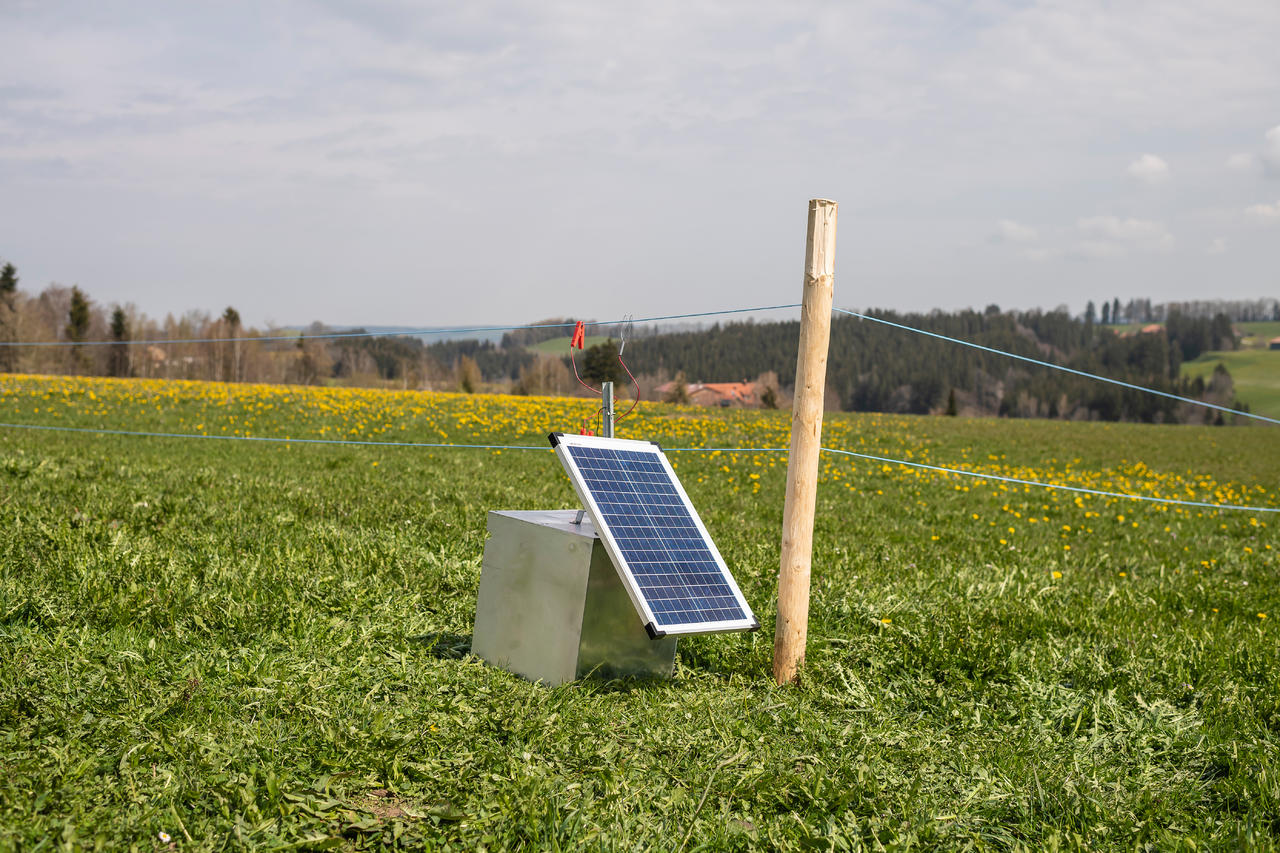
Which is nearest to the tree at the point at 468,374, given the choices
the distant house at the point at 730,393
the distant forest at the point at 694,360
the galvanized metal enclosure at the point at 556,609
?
the distant forest at the point at 694,360

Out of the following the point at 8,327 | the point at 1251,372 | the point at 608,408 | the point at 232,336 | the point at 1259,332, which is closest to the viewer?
the point at 608,408

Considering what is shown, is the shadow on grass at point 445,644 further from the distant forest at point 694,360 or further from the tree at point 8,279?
the tree at point 8,279

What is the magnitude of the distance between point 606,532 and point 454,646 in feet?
5.00

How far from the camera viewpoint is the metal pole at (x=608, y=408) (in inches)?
199

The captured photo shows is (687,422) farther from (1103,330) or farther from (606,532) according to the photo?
(1103,330)

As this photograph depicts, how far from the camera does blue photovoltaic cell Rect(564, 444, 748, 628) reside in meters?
4.44

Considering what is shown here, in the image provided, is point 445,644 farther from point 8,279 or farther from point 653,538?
point 8,279

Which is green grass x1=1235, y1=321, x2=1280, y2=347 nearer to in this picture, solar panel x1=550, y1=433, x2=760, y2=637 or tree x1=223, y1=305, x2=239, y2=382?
tree x1=223, y1=305, x2=239, y2=382

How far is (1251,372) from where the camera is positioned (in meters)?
130

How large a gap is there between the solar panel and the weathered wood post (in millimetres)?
381

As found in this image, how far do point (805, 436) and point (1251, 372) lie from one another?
154m

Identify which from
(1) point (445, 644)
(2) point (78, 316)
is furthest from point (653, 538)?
(2) point (78, 316)

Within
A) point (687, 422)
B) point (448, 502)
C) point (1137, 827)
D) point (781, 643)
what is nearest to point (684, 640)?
point (781, 643)

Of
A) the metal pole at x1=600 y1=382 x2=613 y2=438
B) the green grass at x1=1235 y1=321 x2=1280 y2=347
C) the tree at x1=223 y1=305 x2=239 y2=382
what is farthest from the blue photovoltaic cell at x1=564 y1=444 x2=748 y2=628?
the green grass at x1=1235 y1=321 x2=1280 y2=347
